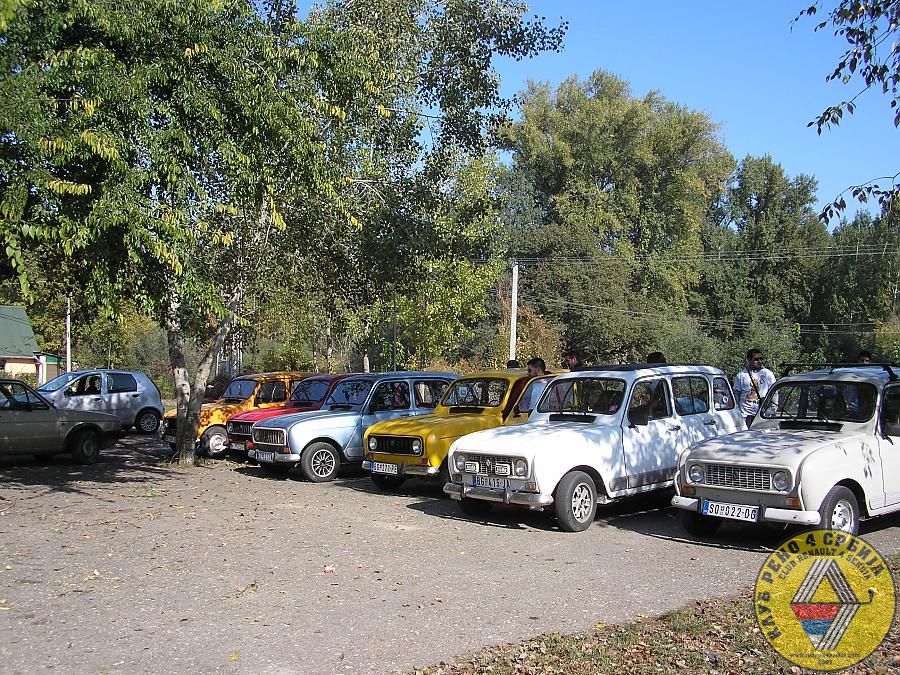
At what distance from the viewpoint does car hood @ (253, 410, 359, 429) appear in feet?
47.0

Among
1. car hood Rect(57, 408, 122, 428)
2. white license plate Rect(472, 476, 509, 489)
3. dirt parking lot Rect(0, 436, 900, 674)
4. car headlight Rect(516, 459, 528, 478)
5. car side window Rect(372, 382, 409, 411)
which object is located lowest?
dirt parking lot Rect(0, 436, 900, 674)

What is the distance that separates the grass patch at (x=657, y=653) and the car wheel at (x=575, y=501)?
3180 millimetres

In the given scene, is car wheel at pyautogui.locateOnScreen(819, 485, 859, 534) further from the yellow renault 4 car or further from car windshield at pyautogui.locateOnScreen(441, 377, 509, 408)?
car windshield at pyautogui.locateOnScreen(441, 377, 509, 408)

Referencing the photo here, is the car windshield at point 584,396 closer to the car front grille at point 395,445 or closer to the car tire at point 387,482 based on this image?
the car front grille at point 395,445

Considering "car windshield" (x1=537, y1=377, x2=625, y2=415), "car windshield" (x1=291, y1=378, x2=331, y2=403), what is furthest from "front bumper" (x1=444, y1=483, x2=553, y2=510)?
"car windshield" (x1=291, y1=378, x2=331, y2=403)

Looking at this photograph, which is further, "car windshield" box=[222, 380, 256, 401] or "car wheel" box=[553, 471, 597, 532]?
"car windshield" box=[222, 380, 256, 401]

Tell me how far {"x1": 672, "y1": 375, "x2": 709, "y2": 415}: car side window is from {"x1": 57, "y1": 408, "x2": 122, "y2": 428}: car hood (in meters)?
11.1

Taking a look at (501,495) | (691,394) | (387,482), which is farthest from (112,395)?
(691,394)

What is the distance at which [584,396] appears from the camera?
11.1 metres

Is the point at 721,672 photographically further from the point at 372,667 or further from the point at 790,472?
the point at 790,472

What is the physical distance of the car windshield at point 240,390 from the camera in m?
18.6

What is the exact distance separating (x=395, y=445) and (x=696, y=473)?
16.1 ft

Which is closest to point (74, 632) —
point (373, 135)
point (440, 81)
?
point (373, 135)

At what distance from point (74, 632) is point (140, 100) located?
253 inches
